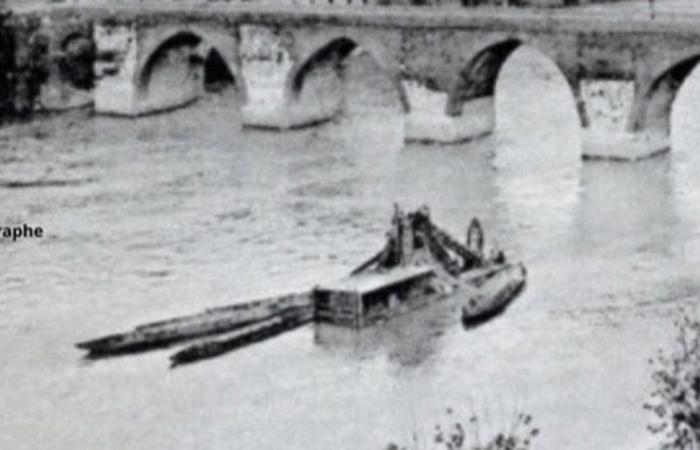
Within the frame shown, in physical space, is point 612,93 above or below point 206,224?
above

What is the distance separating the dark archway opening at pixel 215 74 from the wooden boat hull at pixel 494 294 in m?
32.6

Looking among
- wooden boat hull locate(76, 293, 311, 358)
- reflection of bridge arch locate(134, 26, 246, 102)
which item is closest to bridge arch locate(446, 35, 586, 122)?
reflection of bridge arch locate(134, 26, 246, 102)

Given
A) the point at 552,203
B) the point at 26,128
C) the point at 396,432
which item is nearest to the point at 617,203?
the point at 552,203

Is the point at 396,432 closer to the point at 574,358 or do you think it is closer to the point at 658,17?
the point at 574,358

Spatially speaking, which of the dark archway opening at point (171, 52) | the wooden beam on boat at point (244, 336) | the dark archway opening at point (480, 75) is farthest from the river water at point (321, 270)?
the dark archway opening at point (171, 52)

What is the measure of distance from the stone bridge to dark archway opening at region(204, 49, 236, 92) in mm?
1198

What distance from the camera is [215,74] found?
69.4 metres

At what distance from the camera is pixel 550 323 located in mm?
35062

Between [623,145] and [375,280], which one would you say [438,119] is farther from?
[375,280]

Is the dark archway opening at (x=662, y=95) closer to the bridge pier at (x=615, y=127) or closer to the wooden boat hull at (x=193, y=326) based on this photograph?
the bridge pier at (x=615, y=127)

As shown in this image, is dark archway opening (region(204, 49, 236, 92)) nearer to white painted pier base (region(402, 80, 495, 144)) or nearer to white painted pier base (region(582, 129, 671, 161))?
white painted pier base (region(402, 80, 495, 144))

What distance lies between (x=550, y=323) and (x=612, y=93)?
1711cm

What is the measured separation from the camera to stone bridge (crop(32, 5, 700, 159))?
50.2 m

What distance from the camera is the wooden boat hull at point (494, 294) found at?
35.4 m
